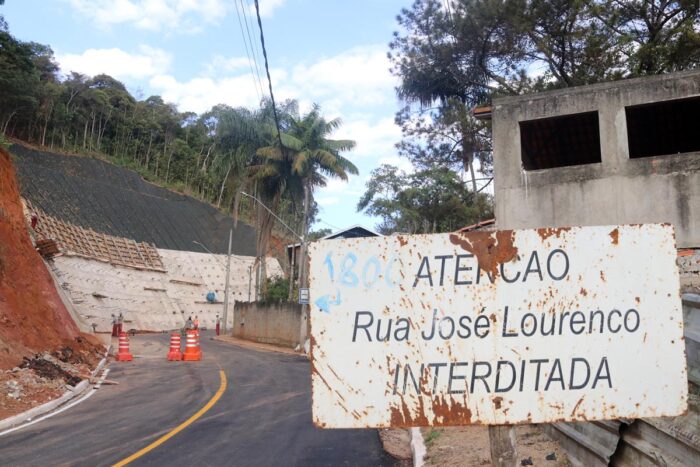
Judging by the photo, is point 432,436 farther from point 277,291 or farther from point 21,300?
point 277,291

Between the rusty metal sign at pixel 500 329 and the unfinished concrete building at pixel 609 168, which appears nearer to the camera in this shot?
the rusty metal sign at pixel 500 329

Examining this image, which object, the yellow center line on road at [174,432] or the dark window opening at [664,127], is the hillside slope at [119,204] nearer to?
the yellow center line on road at [174,432]

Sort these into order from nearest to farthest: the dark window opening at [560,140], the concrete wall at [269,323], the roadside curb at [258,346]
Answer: the dark window opening at [560,140]
the roadside curb at [258,346]
the concrete wall at [269,323]

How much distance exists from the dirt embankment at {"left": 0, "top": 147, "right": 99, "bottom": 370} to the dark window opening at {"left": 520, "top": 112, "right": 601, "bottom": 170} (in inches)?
588

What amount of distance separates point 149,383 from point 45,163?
4808 centimetres

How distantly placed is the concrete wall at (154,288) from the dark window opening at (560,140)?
32788mm

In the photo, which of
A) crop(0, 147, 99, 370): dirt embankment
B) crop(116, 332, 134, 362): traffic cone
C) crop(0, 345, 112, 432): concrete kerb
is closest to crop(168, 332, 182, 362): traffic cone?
crop(116, 332, 134, 362): traffic cone

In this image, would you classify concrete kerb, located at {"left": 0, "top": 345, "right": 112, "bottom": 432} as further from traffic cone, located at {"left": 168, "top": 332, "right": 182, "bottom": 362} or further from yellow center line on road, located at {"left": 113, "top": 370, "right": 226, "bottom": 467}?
traffic cone, located at {"left": 168, "top": 332, "right": 182, "bottom": 362}

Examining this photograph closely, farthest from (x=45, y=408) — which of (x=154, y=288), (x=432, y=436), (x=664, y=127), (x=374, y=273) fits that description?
(x=154, y=288)

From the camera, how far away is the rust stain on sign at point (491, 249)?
2963mm

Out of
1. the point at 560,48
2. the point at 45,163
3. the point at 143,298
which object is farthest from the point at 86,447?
Answer: the point at 45,163

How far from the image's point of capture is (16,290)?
68.0 ft

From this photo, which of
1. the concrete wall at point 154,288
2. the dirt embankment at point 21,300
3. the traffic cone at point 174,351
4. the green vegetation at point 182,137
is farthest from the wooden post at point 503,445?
the concrete wall at point 154,288

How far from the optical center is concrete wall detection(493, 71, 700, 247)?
1389cm
